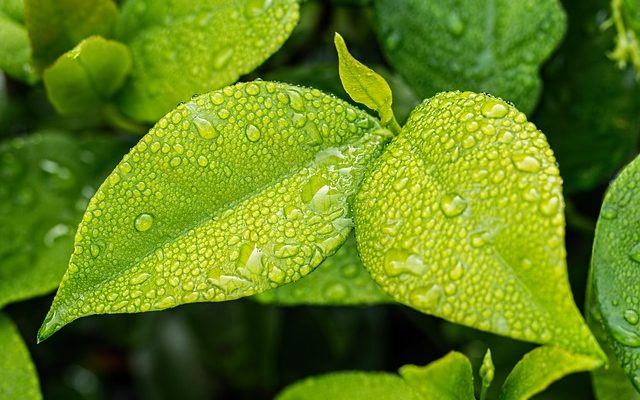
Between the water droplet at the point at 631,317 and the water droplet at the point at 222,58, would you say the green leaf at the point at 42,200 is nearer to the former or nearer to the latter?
the water droplet at the point at 222,58

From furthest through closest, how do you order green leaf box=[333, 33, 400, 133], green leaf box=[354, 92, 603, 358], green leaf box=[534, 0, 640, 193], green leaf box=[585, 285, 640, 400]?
green leaf box=[534, 0, 640, 193], green leaf box=[585, 285, 640, 400], green leaf box=[333, 33, 400, 133], green leaf box=[354, 92, 603, 358]

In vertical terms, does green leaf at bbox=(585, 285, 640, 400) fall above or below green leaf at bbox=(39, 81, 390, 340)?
below

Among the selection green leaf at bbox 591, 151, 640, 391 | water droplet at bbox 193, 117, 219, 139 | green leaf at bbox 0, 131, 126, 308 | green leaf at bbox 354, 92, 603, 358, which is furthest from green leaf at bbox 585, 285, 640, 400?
green leaf at bbox 0, 131, 126, 308

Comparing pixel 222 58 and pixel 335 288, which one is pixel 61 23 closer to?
pixel 222 58

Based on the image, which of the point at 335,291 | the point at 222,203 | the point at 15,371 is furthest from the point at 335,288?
the point at 15,371

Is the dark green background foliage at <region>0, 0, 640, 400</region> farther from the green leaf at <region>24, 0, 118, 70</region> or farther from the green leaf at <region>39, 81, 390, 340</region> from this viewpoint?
the green leaf at <region>39, 81, 390, 340</region>

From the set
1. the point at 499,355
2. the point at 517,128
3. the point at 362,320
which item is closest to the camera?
the point at 517,128

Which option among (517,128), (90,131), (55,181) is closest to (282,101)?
(517,128)

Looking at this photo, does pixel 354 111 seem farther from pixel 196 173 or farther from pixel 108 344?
pixel 108 344
